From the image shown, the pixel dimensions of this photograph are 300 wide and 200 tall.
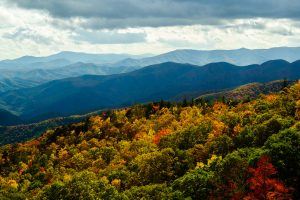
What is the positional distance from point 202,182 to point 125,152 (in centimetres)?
6570

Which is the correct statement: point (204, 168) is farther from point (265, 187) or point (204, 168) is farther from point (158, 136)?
point (158, 136)

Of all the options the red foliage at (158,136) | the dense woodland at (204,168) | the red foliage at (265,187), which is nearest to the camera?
the red foliage at (265,187)

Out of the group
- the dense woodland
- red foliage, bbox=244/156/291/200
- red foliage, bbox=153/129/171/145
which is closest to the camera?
red foliage, bbox=244/156/291/200

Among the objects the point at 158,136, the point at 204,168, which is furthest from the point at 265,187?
the point at 158,136

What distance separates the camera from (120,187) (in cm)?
9256

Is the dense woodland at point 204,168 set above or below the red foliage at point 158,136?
above

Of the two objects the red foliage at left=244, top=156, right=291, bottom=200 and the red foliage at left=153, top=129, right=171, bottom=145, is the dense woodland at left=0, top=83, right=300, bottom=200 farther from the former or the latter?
the red foliage at left=153, top=129, right=171, bottom=145

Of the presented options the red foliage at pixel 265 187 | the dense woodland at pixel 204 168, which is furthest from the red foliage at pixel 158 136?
the red foliage at pixel 265 187

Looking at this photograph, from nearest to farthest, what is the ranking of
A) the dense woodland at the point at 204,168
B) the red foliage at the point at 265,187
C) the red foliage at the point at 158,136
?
the red foliage at the point at 265,187
the dense woodland at the point at 204,168
the red foliage at the point at 158,136

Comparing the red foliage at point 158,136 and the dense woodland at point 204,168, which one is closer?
the dense woodland at point 204,168

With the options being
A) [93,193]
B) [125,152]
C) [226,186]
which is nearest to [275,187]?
[226,186]

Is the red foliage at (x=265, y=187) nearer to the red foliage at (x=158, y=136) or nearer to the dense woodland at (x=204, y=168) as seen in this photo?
the dense woodland at (x=204, y=168)

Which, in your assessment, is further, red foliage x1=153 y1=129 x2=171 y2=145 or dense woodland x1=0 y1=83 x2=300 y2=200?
red foliage x1=153 y1=129 x2=171 y2=145

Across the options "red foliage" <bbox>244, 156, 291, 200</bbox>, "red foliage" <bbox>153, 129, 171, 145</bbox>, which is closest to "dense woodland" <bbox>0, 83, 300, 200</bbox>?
"red foliage" <bbox>244, 156, 291, 200</bbox>
